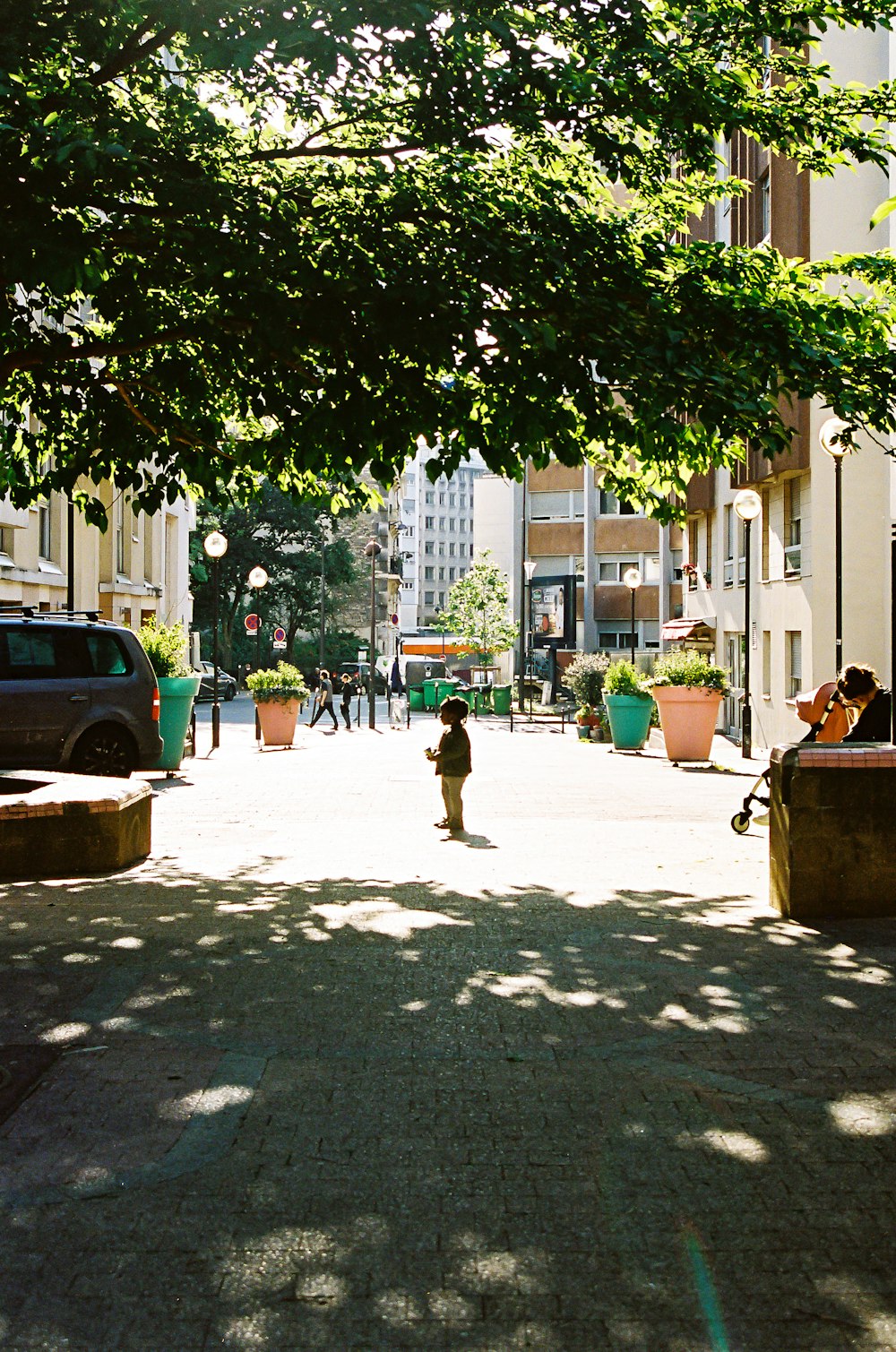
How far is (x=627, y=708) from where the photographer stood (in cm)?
2983

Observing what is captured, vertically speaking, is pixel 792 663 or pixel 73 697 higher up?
pixel 792 663

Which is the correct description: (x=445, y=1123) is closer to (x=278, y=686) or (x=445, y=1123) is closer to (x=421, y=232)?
(x=421, y=232)

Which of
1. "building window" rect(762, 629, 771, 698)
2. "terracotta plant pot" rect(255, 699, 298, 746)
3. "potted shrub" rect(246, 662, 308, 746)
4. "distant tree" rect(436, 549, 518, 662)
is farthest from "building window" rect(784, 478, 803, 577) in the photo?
"distant tree" rect(436, 549, 518, 662)

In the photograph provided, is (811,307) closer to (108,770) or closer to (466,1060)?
(466,1060)

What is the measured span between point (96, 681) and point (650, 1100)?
12.9m

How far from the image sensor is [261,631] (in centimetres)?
8869

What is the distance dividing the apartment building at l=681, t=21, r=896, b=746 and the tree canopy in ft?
41.0

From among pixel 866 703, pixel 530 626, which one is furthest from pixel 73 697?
pixel 530 626

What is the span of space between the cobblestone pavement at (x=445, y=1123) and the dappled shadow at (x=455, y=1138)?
1 cm

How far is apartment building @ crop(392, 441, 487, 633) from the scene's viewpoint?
512 ft

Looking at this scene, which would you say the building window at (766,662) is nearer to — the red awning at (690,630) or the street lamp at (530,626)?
the red awning at (690,630)

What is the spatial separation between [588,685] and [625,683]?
280 inches

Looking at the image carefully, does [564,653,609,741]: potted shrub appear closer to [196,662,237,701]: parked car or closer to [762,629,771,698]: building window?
[762,629,771,698]: building window

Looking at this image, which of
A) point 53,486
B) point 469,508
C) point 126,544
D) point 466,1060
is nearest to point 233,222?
point 53,486
